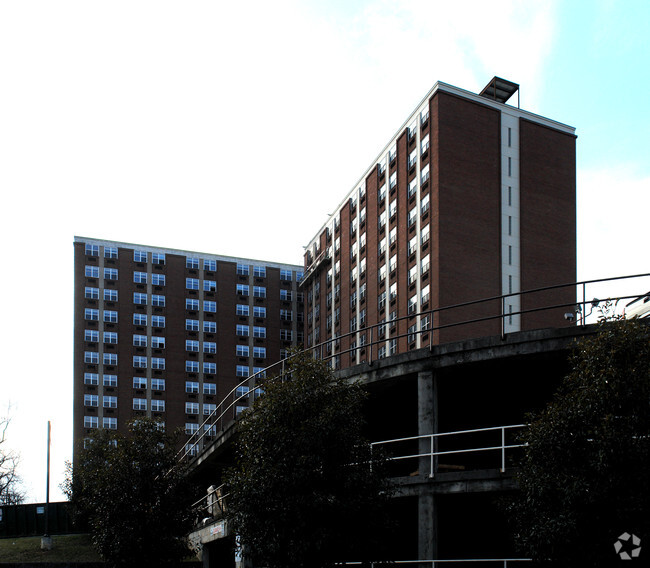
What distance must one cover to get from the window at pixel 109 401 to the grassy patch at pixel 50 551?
3661cm

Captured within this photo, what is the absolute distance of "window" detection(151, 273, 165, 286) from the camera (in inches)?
4134

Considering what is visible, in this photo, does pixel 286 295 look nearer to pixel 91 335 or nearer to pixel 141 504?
pixel 91 335

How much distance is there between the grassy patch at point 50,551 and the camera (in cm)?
5216

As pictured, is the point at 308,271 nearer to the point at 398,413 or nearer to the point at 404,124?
the point at 404,124

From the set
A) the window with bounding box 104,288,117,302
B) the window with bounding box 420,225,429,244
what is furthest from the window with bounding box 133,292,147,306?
the window with bounding box 420,225,429,244

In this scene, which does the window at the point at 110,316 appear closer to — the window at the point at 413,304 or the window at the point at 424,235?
the window at the point at 413,304

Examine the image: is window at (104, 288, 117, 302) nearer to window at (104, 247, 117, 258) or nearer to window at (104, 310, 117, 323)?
window at (104, 310, 117, 323)

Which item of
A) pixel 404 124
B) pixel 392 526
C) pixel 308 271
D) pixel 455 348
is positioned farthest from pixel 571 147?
pixel 392 526

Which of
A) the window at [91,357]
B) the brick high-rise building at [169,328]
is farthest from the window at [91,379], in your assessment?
the window at [91,357]

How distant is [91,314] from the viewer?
333ft

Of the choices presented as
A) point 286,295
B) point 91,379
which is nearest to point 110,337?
point 91,379

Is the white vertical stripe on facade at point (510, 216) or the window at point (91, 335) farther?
the window at point (91, 335)

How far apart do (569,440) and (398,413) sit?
1523 cm

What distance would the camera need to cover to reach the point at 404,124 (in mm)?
72562
